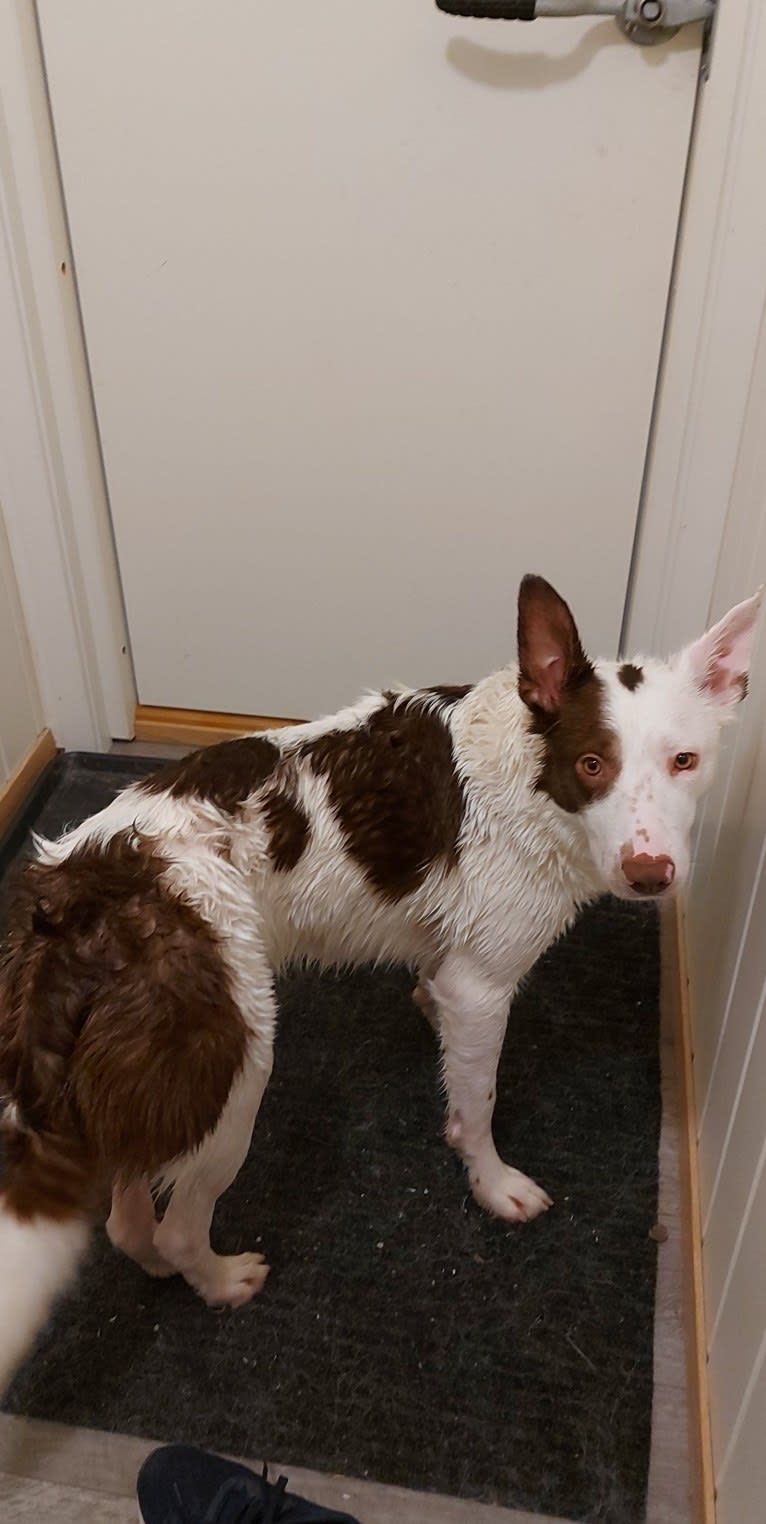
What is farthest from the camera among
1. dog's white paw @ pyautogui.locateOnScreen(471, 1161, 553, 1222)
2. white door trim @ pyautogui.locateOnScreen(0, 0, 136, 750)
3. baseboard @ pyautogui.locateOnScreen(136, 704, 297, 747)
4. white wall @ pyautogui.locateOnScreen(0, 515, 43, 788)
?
baseboard @ pyautogui.locateOnScreen(136, 704, 297, 747)

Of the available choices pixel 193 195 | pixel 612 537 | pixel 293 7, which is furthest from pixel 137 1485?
pixel 293 7

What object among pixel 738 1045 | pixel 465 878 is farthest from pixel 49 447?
pixel 738 1045

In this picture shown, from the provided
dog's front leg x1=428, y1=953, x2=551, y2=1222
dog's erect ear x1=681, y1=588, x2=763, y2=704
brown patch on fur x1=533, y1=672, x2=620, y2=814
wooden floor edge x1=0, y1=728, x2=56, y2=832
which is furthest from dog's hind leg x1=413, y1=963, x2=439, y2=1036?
wooden floor edge x1=0, y1=728, x2=56, y2=832

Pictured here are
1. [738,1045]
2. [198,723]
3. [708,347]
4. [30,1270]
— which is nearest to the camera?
[30,1270]

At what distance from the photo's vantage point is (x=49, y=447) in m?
2.05

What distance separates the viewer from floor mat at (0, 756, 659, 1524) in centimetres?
131

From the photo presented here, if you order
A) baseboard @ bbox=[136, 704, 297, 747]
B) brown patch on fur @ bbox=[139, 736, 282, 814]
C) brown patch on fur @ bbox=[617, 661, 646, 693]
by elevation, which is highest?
brown patch on fur @ bbox=[617, 661, 646, 693]

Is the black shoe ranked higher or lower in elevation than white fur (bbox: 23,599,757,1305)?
lower

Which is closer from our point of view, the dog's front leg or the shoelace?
the shoelace

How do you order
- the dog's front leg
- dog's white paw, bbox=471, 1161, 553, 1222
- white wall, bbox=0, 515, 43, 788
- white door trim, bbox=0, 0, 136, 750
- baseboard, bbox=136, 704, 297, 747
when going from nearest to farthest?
the dog's front leg < dog's white paw, bbox=471, 1161, 553, 1222 < white door trim, bbox=0, 0, 136, 750 < white wall, bbox=0, 515, 43, 788 < baseboard, bbox=136, 704, 297, 747

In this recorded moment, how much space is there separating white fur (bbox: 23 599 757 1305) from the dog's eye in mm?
28

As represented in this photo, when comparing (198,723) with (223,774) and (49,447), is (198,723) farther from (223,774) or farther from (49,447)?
(223,774)

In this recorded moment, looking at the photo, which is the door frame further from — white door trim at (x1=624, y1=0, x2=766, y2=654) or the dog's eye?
the dog's eye

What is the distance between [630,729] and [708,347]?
997mm
